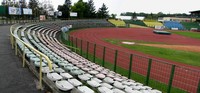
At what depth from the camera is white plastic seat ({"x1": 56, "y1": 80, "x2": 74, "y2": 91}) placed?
5086mm

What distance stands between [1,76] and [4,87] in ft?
3.44

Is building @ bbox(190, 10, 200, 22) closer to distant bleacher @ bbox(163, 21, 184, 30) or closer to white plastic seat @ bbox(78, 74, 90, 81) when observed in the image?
distant bleacher @ bbox(163, 21, 184, 30)

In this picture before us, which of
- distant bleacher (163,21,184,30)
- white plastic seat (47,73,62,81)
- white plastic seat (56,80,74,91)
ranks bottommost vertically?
distant bleacher (163,21,184,30)

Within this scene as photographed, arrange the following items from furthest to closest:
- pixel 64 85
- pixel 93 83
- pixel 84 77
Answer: pixel 84 77 < pixel 93 83 < pixel 64 85

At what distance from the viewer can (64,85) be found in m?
5.23

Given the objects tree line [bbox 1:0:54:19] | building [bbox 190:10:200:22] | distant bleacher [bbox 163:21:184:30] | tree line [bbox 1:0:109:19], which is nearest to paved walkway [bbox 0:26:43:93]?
tree line [bbox 1:0:54:19]

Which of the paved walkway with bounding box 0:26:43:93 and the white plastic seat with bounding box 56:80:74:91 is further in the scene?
the paved walkway with bounding box 0:26:43:93

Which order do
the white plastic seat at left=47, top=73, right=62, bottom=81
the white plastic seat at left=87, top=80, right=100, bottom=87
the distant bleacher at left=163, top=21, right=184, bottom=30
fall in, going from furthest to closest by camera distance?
the distant bleacher at left=163, top=21, right=184, bottom=30
the white plastic seat at left=87, top=80, right=100, bottom=87
the white plastic seat at left=47, top=73, right=62, bottom=81

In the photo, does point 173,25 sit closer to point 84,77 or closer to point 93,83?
point 84,77

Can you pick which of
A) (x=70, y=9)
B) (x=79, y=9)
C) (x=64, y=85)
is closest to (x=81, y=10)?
(x=79, y=9)

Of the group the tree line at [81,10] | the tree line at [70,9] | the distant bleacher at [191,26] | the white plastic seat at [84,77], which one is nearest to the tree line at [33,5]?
the tree line at [70,9]

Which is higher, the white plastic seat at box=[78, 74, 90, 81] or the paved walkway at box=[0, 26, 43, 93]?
the white plastic seat at box=[78, 74, 90, 81]

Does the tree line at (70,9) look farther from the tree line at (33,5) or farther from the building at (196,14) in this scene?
the building at (196,14)

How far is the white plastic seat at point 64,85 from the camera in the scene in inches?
200
